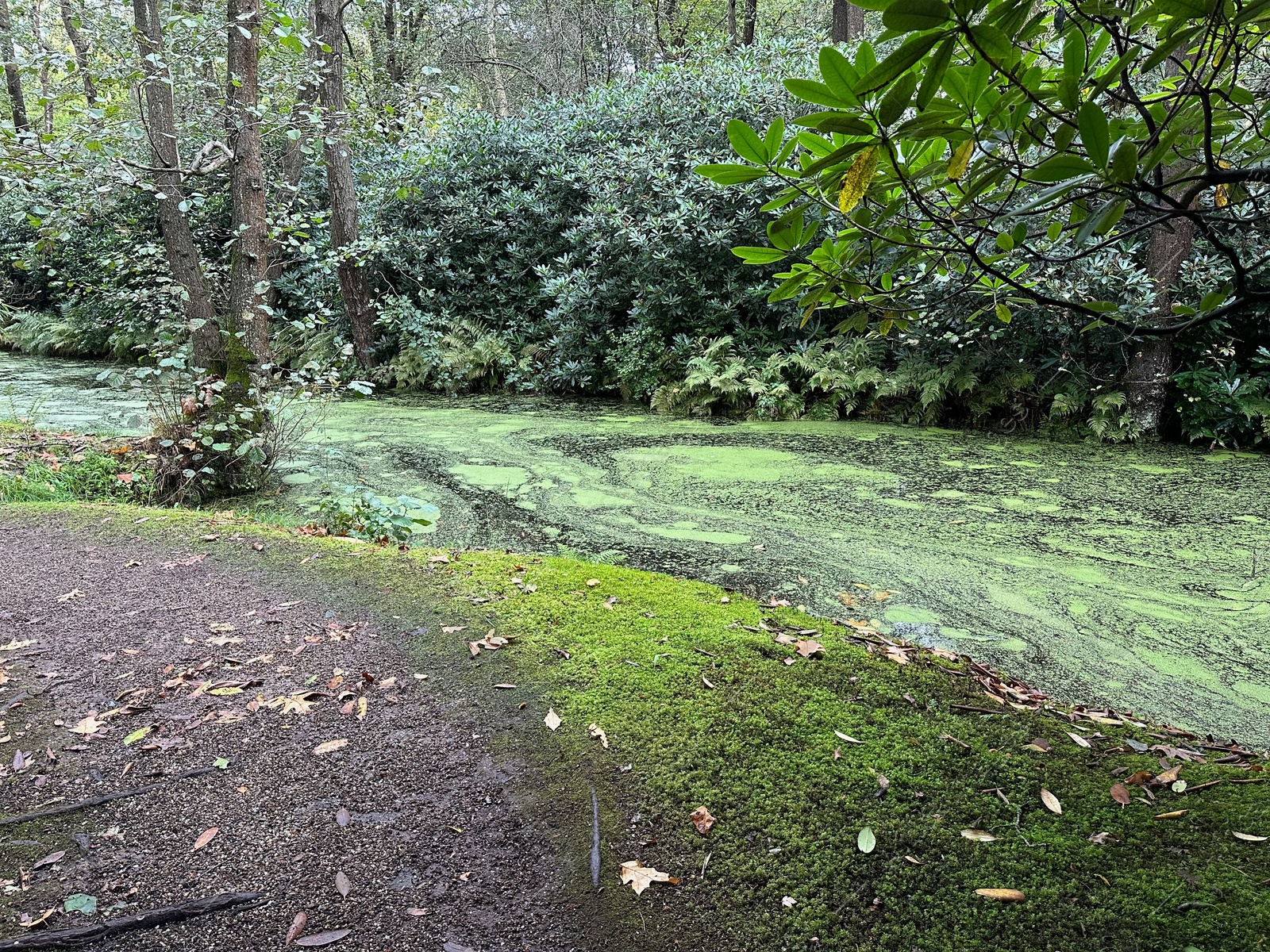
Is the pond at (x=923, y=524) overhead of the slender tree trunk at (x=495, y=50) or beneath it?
beneath

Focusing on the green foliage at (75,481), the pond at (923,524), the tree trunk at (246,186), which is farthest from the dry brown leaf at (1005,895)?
the green foliage at (75,481)

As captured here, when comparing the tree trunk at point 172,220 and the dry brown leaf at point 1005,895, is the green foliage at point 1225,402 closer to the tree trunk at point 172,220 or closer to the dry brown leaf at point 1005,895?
the dry brown leaf at point 1005,895

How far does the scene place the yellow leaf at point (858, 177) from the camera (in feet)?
2.64

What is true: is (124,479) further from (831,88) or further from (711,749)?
(831,88)

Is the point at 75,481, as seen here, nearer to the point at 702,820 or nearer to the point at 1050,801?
the point at 702,820

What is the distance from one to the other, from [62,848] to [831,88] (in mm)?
1804

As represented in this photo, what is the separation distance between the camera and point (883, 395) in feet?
18.6

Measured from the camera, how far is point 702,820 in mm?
1441

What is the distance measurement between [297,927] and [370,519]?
237 centimetres

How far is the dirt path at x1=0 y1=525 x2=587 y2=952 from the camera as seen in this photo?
127 centimetres

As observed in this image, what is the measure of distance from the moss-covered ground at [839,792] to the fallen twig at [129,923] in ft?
1.81

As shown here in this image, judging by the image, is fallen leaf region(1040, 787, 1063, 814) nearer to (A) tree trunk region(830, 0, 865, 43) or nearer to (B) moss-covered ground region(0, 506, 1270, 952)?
(B) moss-covered ground region(0, 506, 1270, 952)

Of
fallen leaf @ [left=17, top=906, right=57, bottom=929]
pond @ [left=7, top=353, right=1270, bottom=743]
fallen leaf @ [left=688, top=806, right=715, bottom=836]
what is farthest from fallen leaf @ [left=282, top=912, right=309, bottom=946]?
pond @ [left=7, top=353, right=1270, bottom=743]

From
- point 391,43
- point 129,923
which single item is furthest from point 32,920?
point 391,43
